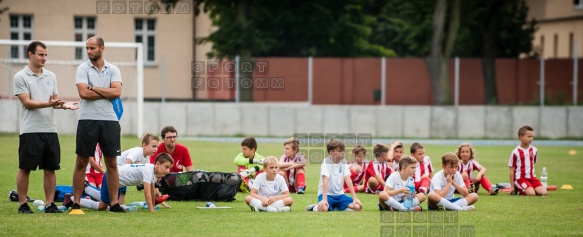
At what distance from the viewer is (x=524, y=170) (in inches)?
690

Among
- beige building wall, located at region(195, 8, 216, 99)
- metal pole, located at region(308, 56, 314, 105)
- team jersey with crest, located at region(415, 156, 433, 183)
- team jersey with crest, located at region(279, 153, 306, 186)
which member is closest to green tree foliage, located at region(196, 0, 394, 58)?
beige building wall, located at region(195, 8, 216, 99)

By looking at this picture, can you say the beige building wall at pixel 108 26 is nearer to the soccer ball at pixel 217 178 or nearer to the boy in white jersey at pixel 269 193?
the soccer ball at pixel 217 178

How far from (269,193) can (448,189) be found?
8.37 ft

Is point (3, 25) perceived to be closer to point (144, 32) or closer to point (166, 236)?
point (144, 32)

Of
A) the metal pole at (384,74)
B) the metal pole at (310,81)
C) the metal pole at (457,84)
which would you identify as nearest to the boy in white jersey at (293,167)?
the metal pole at (310,81)

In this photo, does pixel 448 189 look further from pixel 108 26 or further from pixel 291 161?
pixel 108 26

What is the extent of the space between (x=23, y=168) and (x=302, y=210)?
392cm

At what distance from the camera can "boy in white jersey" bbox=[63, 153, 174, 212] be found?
1292 cm

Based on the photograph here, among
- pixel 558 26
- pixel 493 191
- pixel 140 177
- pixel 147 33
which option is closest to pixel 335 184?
pixel 140 177

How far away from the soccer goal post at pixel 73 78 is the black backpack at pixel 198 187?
51.4 ft

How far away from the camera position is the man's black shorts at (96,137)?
491 inches

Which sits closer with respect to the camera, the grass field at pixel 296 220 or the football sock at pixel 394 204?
the grass field at pixel 296 220

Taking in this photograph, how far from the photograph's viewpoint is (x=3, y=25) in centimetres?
4375

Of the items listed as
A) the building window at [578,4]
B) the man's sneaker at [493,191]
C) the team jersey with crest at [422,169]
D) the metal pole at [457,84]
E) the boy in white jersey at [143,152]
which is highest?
the building window at [578,4]
